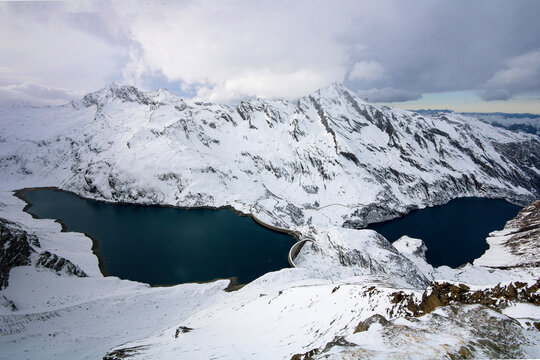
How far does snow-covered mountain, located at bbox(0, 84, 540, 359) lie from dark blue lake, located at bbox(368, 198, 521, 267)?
5592mm

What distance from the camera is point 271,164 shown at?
158m

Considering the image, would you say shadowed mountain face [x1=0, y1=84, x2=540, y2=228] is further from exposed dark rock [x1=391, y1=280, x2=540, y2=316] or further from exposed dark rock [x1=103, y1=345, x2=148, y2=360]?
exposed dark rock [x1=391, y1=280, x2=540, y2=316]

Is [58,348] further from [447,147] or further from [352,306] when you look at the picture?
[447,147]

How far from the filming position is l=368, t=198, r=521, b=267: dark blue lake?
278ft

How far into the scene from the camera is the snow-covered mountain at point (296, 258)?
19445 millimetres

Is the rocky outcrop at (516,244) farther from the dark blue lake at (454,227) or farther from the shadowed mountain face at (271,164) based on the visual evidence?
the shadowed mountain face at (271,164)

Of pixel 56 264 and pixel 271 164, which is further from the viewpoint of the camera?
pixel 271 164

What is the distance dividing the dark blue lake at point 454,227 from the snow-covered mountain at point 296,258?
5.59m

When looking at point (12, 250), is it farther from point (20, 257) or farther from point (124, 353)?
point (124, 353)

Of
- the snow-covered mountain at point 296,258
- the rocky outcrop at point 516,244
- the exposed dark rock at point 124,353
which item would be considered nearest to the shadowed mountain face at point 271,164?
the snow-covered mountain at point 296,258

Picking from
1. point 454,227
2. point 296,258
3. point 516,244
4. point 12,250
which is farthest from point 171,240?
point 516,244

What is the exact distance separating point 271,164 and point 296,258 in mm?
90321

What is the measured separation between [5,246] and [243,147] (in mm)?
134533

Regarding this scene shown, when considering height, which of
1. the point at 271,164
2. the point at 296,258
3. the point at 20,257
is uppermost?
the point at 271,164
